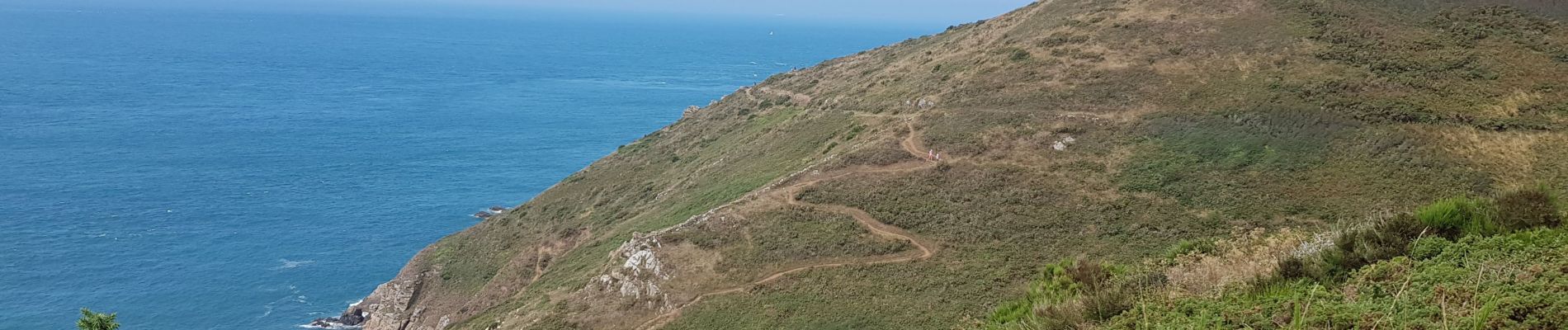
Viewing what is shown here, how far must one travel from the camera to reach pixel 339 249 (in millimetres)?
69688

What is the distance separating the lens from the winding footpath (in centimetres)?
3303

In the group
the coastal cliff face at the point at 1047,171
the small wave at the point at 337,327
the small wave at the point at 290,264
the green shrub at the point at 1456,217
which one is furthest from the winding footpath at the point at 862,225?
the small wave at the point at 290,264

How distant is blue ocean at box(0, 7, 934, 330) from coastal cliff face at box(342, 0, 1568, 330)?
1379 cm

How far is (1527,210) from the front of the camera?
16.8m

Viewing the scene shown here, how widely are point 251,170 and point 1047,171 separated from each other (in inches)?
3192

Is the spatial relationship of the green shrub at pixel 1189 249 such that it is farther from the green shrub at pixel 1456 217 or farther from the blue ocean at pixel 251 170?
the blue ocean at pixel 251 170

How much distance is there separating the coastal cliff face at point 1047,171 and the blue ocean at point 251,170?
13793 millimetres

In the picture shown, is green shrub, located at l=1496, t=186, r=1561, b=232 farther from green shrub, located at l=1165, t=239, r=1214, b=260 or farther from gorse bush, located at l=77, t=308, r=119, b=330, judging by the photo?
gorse bush, located at l=77, t=308, r=119, b=330

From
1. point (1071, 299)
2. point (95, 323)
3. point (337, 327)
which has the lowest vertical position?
point (337, 327)

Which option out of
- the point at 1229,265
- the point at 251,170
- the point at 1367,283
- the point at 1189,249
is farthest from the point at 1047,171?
the point at 251,170

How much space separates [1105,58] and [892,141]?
42.8 feet

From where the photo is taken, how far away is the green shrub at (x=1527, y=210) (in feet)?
54.4

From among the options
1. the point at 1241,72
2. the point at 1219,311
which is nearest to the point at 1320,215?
the point at 1241,72

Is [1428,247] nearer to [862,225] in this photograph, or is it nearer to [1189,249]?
[1189,249]
